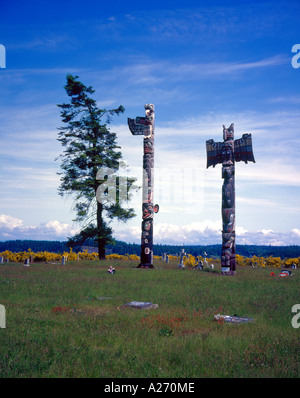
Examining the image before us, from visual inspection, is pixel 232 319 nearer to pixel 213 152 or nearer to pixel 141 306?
pixel 141 306

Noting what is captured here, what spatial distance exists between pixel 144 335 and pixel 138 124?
83.4 ft

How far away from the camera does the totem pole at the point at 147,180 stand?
30422mm

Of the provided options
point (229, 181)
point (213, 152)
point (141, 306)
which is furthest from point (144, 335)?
point (213, 152)

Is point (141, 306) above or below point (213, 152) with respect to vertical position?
below

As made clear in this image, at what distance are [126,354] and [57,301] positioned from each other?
22.8 ft

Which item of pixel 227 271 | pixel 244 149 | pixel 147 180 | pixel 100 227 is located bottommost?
pixel 227 271

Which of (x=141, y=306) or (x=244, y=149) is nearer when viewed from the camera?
(x=141, y=306)

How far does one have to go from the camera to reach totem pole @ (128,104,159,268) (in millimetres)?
30422

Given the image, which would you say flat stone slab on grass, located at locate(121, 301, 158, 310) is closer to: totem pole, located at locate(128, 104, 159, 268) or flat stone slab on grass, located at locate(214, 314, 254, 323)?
flat stone slab on grass, located at locate(214, 314, 254, 323)

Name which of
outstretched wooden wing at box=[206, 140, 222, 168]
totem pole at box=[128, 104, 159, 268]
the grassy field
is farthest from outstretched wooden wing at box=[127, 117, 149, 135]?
the grassy field

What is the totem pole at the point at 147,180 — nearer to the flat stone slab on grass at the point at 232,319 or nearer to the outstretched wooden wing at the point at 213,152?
the outstretched wooden wing at the point at 213,152

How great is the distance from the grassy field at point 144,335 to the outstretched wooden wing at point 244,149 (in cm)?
1395

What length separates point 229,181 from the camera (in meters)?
27.8

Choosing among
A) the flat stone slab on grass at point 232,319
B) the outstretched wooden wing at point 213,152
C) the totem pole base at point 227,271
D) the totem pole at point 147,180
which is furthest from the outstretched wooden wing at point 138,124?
the flat stone slab on grass at point 232,319
